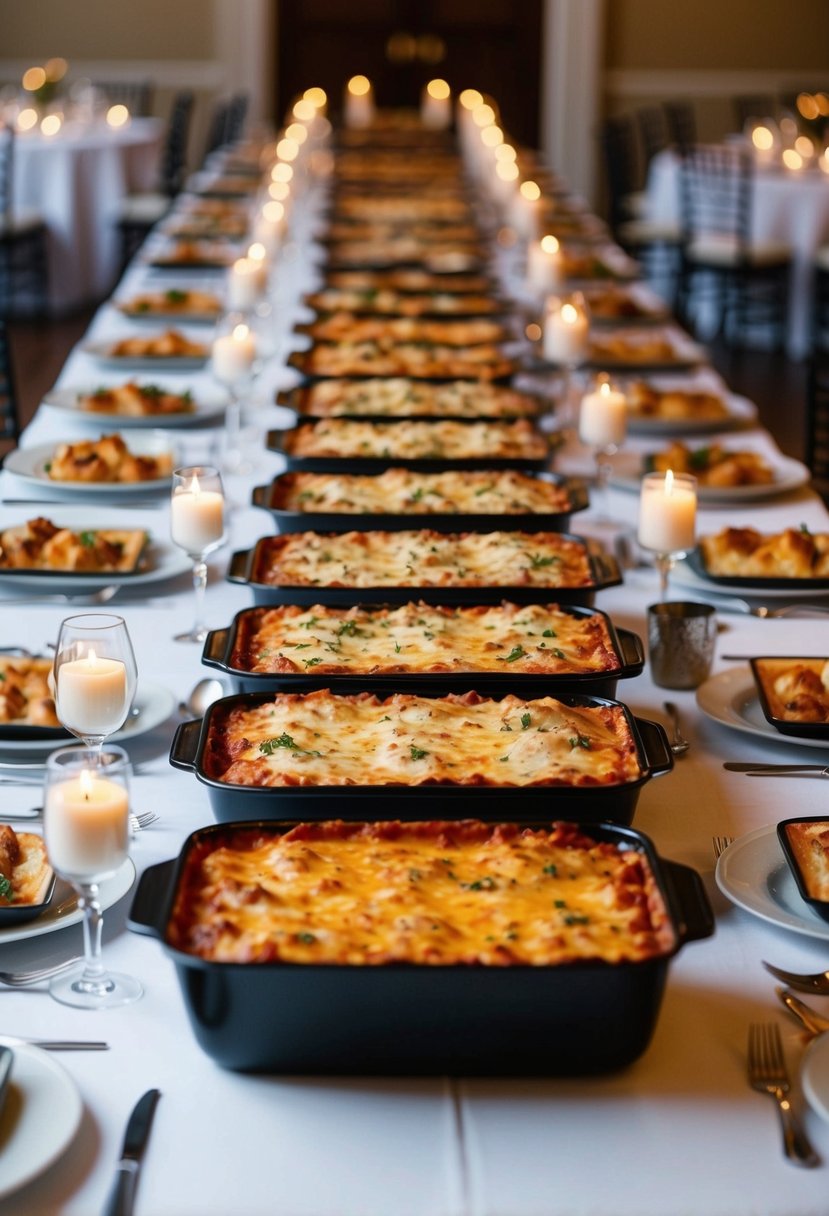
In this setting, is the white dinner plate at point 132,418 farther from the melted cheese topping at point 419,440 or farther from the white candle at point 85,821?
the white candle at point 85,821

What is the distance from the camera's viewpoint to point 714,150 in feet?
28.6

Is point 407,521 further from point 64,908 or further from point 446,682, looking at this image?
point 64,908

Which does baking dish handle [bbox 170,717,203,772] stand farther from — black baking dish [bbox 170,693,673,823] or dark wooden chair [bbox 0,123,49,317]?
dark wooden chair [bbox 0,123,49,317]

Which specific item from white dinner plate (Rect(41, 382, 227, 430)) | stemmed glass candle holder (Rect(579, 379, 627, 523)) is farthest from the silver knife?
white dinner plate (Rect(41, 382, 227, 430))

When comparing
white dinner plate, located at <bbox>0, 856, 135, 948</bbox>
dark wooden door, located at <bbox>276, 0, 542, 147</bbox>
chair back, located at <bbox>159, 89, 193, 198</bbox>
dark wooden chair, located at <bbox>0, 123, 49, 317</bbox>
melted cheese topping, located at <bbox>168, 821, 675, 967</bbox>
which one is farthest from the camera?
dark wooden door, located at <bbox>276, 0, 542, 147</bbox>

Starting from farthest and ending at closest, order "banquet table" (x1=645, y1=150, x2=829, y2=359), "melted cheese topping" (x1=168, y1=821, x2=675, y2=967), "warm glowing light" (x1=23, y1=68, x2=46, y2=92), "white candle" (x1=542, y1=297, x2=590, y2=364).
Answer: "warm glowing light" (x1=23, y1=68, x2=46, y2=92) < "banquet table" (x1=645, y1=150, x2=829, y2=359) < "white candle" (x1=542, y1=297, x2=590, y2=364) < "melted cheese topping" (x1=168, y1=821, x2=675, y2=967)

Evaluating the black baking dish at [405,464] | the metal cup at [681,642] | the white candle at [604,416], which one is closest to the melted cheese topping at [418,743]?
the metal cup at [681,642]

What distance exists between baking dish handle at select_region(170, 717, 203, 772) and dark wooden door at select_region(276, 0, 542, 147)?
10723 millimetres

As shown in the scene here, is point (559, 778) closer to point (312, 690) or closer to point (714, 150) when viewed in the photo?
point (312, 690)

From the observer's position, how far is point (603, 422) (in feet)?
9.70

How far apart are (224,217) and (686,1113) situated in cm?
536

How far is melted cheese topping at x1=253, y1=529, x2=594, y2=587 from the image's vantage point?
7.42 feet

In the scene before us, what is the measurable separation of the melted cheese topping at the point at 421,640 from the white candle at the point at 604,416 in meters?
0.92

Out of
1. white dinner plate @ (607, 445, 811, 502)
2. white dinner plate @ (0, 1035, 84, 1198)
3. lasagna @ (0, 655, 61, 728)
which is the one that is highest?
white dinner plate @ (607, 445, 811, 502)
